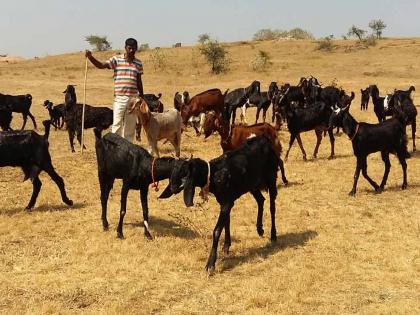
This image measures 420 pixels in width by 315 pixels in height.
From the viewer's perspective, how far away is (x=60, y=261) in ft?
25.2

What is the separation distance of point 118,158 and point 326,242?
3.67 m

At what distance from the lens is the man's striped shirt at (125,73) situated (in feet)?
35.5

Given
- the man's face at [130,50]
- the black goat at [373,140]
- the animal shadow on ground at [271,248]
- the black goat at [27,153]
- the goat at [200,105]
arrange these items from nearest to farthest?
the animal shadow on ground at [271,248]
the black goat at [27,153]
the man's face at [130,50]
the black goat at [373,140]
the goat at [200,105]

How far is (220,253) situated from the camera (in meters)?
8.03

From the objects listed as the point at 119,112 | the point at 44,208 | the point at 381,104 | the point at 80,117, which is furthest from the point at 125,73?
the point at 381,104

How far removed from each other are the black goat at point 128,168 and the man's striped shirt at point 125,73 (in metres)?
2.01

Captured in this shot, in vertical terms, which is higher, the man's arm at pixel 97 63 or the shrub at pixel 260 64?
the shrub at pixel 260 64


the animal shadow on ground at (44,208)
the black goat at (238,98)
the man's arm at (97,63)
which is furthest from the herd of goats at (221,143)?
the man's arm at (97,63)

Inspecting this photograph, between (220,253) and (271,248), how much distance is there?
86cm

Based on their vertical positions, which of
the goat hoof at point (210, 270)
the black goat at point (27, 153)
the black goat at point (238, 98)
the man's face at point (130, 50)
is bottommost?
the goat hoof at point (210, 270)

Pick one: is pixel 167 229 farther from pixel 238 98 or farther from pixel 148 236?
pixel 238 98

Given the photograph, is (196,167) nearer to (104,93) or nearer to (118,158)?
(118,158)

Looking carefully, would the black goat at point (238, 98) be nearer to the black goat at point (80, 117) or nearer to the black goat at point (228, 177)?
the black goat at point (80, 117)

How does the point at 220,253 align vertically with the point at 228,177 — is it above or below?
below
